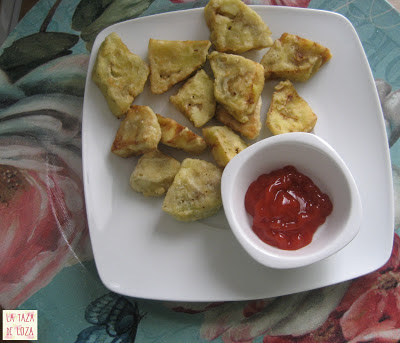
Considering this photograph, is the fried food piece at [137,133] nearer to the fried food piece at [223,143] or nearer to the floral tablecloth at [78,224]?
the fried food piece at [223,143]

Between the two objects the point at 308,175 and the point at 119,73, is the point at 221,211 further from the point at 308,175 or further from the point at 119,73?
the point at 119,73

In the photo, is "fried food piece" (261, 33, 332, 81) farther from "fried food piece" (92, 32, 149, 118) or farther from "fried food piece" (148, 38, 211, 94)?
"fried food piece" (92, 32, 149, 118)

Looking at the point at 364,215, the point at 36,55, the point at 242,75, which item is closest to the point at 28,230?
the point at 36,55

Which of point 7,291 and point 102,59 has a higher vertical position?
point 102,59

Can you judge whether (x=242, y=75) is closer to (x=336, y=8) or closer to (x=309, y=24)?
(x=309, y=24)

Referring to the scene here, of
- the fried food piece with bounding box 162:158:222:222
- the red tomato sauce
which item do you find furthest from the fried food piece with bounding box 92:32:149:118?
the red tomato sauce
